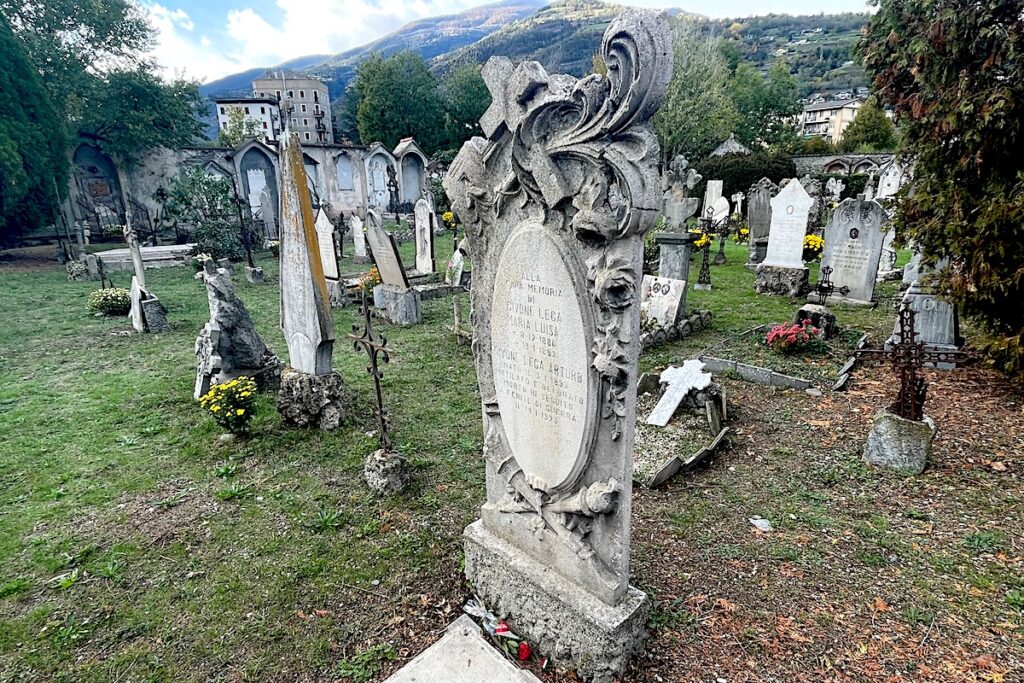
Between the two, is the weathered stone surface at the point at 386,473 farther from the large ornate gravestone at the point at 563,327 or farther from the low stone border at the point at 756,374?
the low stone border at the point at 756,374

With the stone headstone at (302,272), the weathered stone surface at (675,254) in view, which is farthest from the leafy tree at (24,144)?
the weathered stone surface at (675,254)

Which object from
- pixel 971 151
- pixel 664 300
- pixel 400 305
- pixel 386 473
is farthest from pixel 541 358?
pixel 400 305

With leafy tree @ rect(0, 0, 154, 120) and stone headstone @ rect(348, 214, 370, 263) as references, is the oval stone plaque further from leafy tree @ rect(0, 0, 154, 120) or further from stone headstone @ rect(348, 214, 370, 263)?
leafy tree @ rect(0, 0, 154, 120)

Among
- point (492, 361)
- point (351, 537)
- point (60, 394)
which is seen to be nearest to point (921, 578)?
point (492, 361)

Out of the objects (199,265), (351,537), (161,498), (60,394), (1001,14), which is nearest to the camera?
(351,537)

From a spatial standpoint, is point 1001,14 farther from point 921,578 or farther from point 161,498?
point 161,498

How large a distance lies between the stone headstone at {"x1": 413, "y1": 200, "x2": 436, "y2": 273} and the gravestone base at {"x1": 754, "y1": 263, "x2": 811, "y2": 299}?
25.7 feet

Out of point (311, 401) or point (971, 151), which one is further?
point (311, 401)

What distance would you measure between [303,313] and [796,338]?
6689mm

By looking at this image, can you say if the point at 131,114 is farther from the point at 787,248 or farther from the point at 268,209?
the point at 787,248

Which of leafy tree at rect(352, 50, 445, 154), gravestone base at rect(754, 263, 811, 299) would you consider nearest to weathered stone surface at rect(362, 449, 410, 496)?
gravestone base at rect(754, 263, 811, 299)

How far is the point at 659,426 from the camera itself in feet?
18.9

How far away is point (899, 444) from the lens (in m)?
4.77

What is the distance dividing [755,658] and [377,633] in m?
2.25
